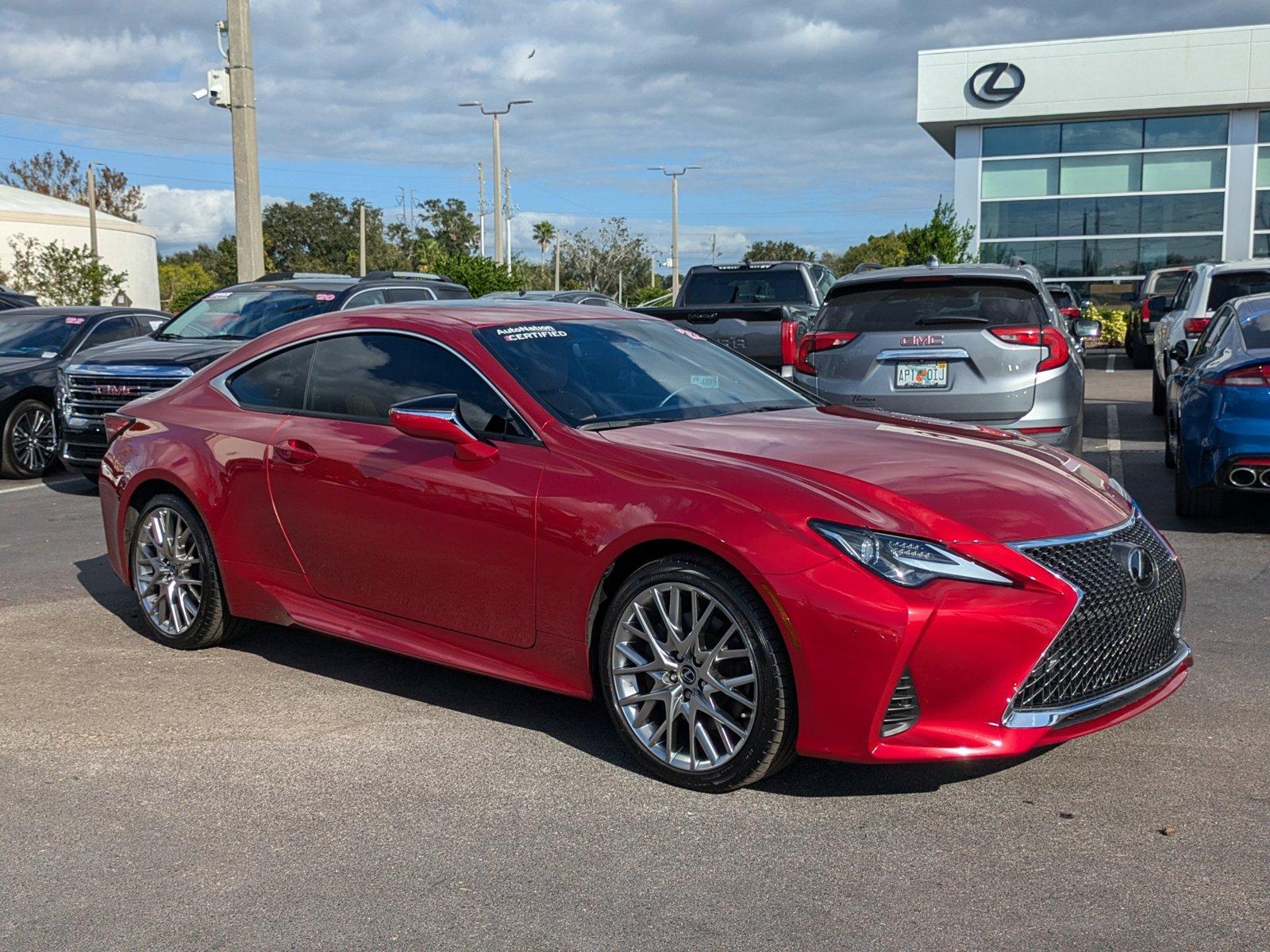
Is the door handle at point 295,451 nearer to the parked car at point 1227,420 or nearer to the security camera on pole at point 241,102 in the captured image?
the parked car at point 1227,420

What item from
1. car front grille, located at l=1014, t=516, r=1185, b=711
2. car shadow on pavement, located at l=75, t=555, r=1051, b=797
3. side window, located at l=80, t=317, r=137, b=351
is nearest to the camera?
car front grille, located at l=1014, t=516, r=1185, b=711

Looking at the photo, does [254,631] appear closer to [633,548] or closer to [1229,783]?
[633,548]

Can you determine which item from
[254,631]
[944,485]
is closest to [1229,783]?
[944,485]

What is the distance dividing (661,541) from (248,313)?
9.20 meters

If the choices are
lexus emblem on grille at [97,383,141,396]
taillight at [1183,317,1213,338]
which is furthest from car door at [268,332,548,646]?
taillight at [1183,317,1213,338]

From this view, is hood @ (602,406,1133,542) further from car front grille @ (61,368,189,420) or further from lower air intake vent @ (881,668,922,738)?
car front grille @ (61,368,189,420)

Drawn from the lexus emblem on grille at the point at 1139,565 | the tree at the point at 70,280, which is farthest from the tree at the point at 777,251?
the lexus emblem on grille at the point at 1139,565

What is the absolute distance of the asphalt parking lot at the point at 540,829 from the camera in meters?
3.40

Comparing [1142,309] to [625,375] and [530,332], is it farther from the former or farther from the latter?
[530,332]

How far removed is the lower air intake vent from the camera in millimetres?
3934

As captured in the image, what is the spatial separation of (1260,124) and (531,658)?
3681 cm

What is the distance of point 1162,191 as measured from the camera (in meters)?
36.3

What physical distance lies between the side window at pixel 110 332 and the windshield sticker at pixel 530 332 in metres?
9.73

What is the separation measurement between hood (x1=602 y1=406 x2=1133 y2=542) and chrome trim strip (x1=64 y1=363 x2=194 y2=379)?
7.27 metres
